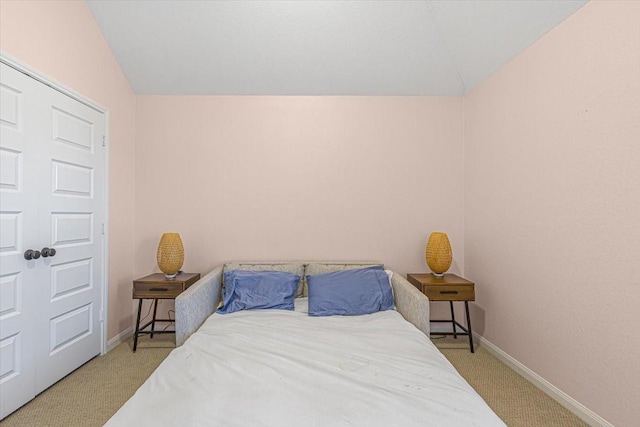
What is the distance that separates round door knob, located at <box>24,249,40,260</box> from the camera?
2.02m

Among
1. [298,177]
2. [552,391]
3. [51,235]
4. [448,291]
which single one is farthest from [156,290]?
[552,391]

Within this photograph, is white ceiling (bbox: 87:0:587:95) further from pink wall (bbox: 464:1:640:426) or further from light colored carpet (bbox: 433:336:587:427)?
light colored carpet (bbox: 433:336:587:427)

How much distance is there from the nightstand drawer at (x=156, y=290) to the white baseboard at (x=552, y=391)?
2672 millimetres

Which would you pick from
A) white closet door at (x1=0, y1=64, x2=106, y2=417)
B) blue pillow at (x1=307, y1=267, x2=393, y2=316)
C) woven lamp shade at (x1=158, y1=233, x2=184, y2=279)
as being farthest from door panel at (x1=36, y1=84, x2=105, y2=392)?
blue pillow at (x1=307, y1=267, x2=393, y2=316)

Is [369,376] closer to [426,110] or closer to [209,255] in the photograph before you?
→ [209,255]

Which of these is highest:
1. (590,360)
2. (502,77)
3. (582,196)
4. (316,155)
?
(502,77)

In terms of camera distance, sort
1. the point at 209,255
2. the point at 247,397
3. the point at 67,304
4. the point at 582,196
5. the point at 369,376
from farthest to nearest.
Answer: the point at 209,255
the point at 67,304
the point at 582,196
the point at 369,376
the point at 247,397

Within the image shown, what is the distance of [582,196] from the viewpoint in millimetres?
1888

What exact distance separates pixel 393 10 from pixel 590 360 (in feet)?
9.00

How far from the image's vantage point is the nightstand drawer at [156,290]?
8.83 feet

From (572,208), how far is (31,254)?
11.1ft

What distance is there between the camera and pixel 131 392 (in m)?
2.16

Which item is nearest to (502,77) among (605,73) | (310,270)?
(605,73)

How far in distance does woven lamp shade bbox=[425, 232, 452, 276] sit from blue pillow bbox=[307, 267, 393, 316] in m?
0.47
